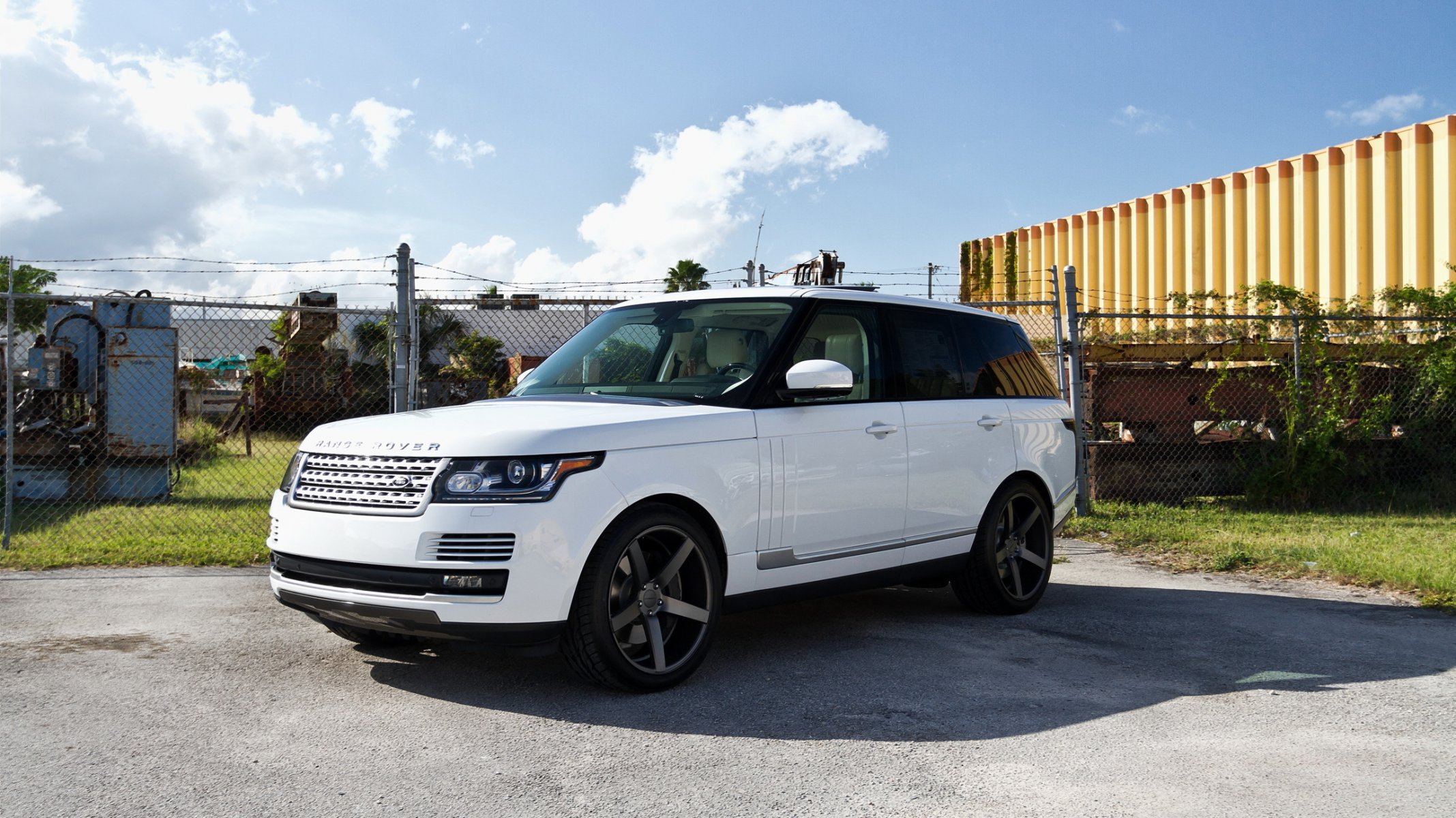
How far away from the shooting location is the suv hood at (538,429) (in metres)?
4.50

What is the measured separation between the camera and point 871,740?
4.30 m

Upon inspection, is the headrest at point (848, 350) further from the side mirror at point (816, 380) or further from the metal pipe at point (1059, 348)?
the metal pipe at point (1059, 348)

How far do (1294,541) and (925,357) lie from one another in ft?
16.3

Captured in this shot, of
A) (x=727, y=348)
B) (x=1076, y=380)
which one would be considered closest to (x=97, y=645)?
(x=727, y=348)

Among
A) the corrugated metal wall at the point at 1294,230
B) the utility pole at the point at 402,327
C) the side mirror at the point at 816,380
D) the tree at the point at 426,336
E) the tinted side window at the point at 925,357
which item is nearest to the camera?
the side mirror at the point at 816,380

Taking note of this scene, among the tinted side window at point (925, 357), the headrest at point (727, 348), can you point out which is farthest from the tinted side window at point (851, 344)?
the headrest at point (727, 348)

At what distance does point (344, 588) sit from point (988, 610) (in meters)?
3.81

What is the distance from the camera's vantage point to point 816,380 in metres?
5.20

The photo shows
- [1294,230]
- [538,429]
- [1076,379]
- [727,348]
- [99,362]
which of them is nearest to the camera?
[538,429]

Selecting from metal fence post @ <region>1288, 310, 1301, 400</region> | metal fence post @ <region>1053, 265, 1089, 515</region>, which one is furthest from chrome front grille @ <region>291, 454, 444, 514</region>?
metal fence post @ <region>1288, 310, 1301, 400</region>

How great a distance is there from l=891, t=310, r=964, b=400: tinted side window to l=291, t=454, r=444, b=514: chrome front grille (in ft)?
8.75

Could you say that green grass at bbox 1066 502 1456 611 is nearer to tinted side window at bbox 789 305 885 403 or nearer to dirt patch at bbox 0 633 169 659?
tinted side window at bbox 789 305 885 403

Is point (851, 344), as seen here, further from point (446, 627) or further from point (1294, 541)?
point (1294, 541)

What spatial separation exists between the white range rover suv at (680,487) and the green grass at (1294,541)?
262 centimetres
